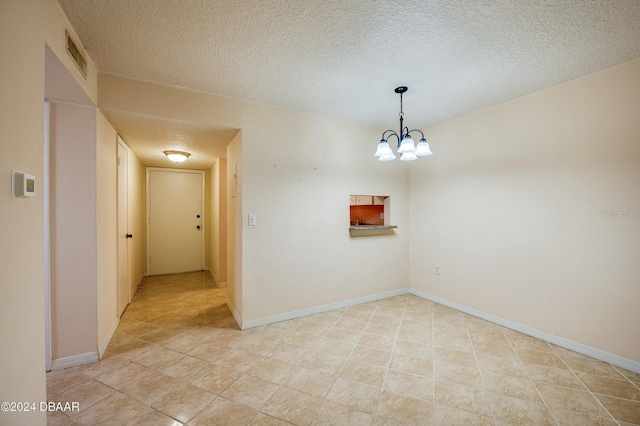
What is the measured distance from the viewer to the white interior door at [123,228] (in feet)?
10.1

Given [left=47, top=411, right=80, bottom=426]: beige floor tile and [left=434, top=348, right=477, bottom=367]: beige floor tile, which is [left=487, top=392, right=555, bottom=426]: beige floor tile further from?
[left=47, top=411, right=80, bottom=426]: beige floor tile

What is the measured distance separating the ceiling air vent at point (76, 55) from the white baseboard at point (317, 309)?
2716mm

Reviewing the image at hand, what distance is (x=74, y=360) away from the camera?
2191 millimetres

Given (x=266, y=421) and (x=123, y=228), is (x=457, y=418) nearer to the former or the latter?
(x=266, y=421)

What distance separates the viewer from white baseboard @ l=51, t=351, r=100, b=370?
214 centimetres

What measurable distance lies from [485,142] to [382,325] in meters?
2.59

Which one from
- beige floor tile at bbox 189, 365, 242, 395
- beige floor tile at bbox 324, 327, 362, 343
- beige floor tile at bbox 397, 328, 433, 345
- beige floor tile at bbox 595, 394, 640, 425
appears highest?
beige floor tile at bbox 189, 365, 242, 395

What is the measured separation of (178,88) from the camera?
2.59m

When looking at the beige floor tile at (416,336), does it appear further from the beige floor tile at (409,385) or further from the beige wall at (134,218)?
the beige wall at (134,218)

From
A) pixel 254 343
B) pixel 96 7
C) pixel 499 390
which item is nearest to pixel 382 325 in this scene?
pixel 499 390

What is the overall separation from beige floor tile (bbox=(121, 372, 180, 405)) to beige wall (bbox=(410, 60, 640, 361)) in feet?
11.2

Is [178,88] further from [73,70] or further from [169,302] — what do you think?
[169,302]

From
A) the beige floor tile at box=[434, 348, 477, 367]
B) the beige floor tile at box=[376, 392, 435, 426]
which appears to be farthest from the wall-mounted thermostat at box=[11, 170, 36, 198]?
the beige floor tile at box=[434, 348, 477, 367]

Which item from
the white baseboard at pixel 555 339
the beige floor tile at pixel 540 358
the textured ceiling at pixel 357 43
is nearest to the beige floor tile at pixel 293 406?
the beige floor tile at pixel 540 358
